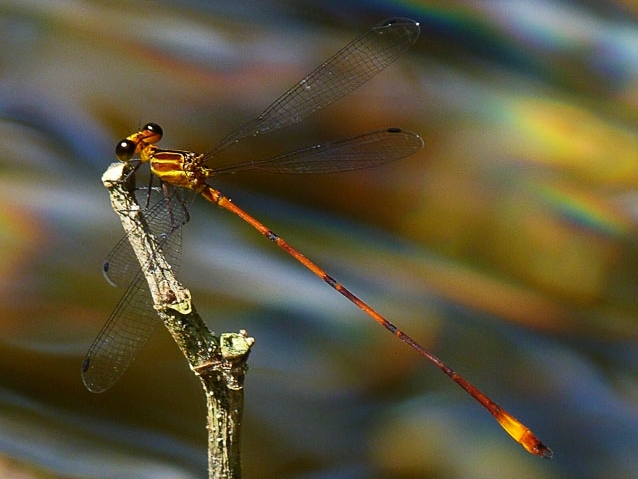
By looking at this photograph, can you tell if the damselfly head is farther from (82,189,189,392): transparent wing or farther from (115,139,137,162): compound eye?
(82,189,189,392): transparent wing

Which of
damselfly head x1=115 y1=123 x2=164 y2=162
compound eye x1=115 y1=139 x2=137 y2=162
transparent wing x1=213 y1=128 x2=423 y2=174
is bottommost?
compound eye x1=115 y1=139 x2=137 y2=162

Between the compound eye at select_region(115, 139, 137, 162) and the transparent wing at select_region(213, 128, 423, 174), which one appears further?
the transparent wing at select_region(213, 128, 423, 174)

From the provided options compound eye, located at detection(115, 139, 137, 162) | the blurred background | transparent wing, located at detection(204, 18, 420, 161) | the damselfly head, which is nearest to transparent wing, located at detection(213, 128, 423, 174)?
transparent wing, located at detection(204, 18, 420, 161)

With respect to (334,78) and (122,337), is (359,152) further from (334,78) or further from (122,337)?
(122,337)

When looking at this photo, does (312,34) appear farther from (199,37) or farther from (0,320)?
(0,320)

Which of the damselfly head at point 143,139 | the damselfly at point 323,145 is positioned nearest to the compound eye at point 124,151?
the damselfly head at point 143,139

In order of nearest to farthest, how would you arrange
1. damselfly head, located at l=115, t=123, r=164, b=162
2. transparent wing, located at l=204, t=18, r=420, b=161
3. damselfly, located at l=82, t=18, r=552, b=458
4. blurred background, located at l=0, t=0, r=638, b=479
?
1. damselfly head, located at l=115, t=123, r=164, b=162
2. damselfly, located at l=82, t=18, r=552, b=458
3. transparent wing, located at l=204, t=18, r=420, b=161
4. blurred background, located at l=0, t=0, r=638, b=479

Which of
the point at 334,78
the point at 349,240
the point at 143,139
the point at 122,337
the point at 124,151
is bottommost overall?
the point at 122,337

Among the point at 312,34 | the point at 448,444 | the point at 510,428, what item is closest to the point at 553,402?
the point at 448,444

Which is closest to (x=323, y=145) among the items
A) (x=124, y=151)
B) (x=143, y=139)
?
(x=143, y=139)

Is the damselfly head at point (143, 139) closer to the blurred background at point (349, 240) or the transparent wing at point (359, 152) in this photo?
the transparent wing at point (359, 152)
